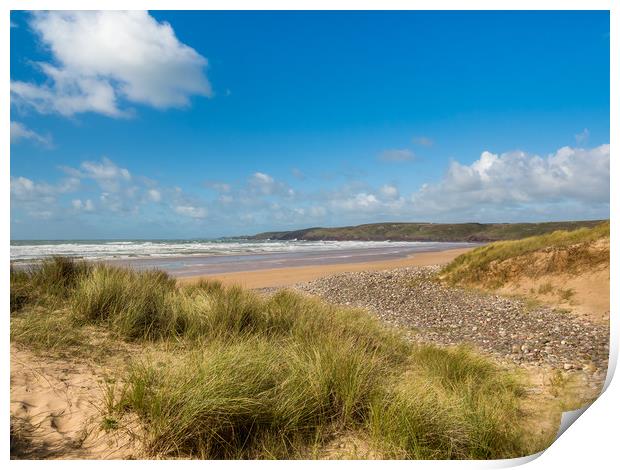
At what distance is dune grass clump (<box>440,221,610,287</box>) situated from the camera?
8952 millimetres

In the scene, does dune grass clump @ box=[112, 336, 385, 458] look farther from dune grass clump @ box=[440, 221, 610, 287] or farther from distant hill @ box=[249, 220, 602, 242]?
distant hill @ box=[249, 220, 602, 242]

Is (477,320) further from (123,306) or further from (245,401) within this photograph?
(123,306)

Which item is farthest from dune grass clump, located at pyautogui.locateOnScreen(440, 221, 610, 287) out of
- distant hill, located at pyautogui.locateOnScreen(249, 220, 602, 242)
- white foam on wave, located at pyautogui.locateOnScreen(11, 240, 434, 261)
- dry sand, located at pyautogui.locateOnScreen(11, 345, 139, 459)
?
distant hill, located at pyautogui.locateOnScreen(249, 220, 602, 242)

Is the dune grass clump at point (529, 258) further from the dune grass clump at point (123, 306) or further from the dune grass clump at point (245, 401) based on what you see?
the dune grass clump at point (123, 306)

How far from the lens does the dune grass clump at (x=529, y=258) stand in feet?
29.4

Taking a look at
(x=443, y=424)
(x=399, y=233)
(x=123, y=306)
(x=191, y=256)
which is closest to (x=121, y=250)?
(x=191, y=256)

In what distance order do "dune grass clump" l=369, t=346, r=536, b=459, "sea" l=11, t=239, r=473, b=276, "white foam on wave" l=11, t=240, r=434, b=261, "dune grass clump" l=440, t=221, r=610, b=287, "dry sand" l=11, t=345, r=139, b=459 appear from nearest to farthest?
"dry sand" l=11, t=345, r=139, b=459 < "dune grass clump" l=369, t=346, r=536, b=459 < "dune grass clump" l=440, t=221, r=610, b=287 < "sea" l=11, t=239, r=473, b=276 < "white foam on wave" l=11, t=240, r=434, b=261

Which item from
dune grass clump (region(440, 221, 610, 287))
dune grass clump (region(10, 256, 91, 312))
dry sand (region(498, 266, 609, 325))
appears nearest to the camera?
A: dry sand (region(498, 266, 609, 325))

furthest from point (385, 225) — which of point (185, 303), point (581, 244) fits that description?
point (185, 303)

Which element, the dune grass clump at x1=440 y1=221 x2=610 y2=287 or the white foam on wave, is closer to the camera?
the dune grass clump at x1=440 y1=221 x2=610 y2=287

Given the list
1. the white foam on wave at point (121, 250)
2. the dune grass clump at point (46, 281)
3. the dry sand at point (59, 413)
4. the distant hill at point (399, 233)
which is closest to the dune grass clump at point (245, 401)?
the dry sand at point (59, 413)

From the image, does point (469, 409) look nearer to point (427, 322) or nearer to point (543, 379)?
point (543, 379)

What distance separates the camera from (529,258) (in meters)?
11.9

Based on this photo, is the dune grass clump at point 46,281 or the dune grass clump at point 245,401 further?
the dune grass clump at point 46,281
